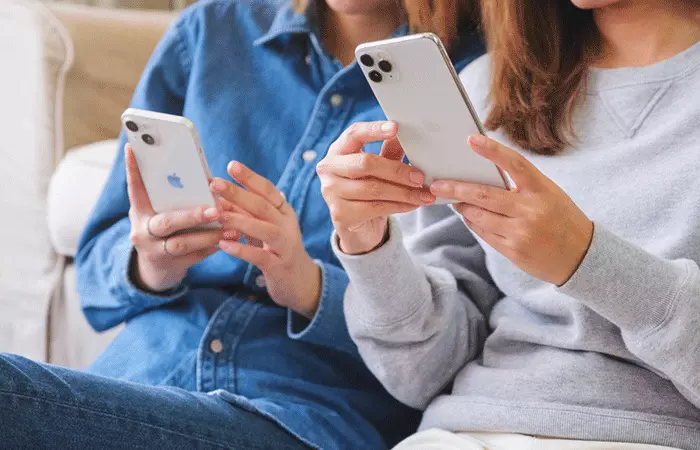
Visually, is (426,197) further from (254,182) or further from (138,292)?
(138,292)

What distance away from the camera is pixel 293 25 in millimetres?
1024

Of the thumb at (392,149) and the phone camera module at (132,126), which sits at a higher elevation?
the thumb at (392,149)

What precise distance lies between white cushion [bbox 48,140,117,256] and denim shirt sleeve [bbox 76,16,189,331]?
23cm

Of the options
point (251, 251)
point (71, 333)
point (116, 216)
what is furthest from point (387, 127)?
point (71, 333)

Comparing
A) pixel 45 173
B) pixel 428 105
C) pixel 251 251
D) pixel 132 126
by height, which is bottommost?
pixel 45 173

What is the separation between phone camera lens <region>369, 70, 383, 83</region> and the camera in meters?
0.65

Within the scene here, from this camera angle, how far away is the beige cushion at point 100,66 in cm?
150

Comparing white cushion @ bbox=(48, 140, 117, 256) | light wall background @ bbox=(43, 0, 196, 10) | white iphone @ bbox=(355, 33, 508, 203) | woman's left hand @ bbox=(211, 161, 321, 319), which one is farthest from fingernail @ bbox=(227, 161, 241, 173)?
light wall background @ bbox=(43, 0, 196, 10)

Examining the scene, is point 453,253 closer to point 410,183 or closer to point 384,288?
point 384,288

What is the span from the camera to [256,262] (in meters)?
0.89

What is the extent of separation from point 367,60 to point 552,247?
0.20 metres

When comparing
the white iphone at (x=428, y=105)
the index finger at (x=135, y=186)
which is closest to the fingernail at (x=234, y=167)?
the index finger at (x=135, y=186)

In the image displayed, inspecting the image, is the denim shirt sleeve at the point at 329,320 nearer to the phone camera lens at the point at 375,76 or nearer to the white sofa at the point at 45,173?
the phone camera lens at the point at 375,76

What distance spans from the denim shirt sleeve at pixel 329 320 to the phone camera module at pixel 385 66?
1.11 feet
